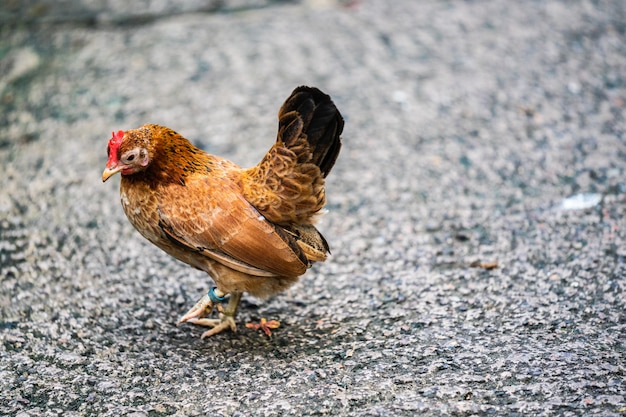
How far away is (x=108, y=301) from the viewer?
3.95 meters

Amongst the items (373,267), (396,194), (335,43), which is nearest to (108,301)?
(373,267)

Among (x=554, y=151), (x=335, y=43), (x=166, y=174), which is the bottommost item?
(x=554, y=151)

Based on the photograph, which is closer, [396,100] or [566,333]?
[566,333]

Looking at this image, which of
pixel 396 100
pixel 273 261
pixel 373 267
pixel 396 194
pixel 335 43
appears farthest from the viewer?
pixel 335 43

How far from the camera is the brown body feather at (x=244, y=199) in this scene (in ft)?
11.3

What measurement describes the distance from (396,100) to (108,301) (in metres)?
2.96

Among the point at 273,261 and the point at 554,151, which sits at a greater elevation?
the point at 273,261

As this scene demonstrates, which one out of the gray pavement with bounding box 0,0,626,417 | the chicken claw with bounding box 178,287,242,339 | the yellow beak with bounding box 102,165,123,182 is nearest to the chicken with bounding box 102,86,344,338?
the yellow beak with bounding box 102,165,123,182

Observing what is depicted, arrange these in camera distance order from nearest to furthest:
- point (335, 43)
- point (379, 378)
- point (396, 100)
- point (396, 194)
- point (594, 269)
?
point (379, 378) < point (594, 269) < point (396, 194) < point (396, 100) < point (335, 43)

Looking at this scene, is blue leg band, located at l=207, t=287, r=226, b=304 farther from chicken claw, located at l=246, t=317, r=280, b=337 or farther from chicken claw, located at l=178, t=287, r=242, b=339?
chicken claw, located at l=246, t=317, r=280, b=337

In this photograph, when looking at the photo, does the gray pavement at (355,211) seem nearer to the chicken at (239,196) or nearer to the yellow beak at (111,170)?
the chicken at (239,196)

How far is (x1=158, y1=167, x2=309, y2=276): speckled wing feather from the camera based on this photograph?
3453mm

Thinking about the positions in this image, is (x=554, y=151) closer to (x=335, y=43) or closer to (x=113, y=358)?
(x=335, y=43)

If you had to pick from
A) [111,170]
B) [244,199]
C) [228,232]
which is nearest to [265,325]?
[228,232]
